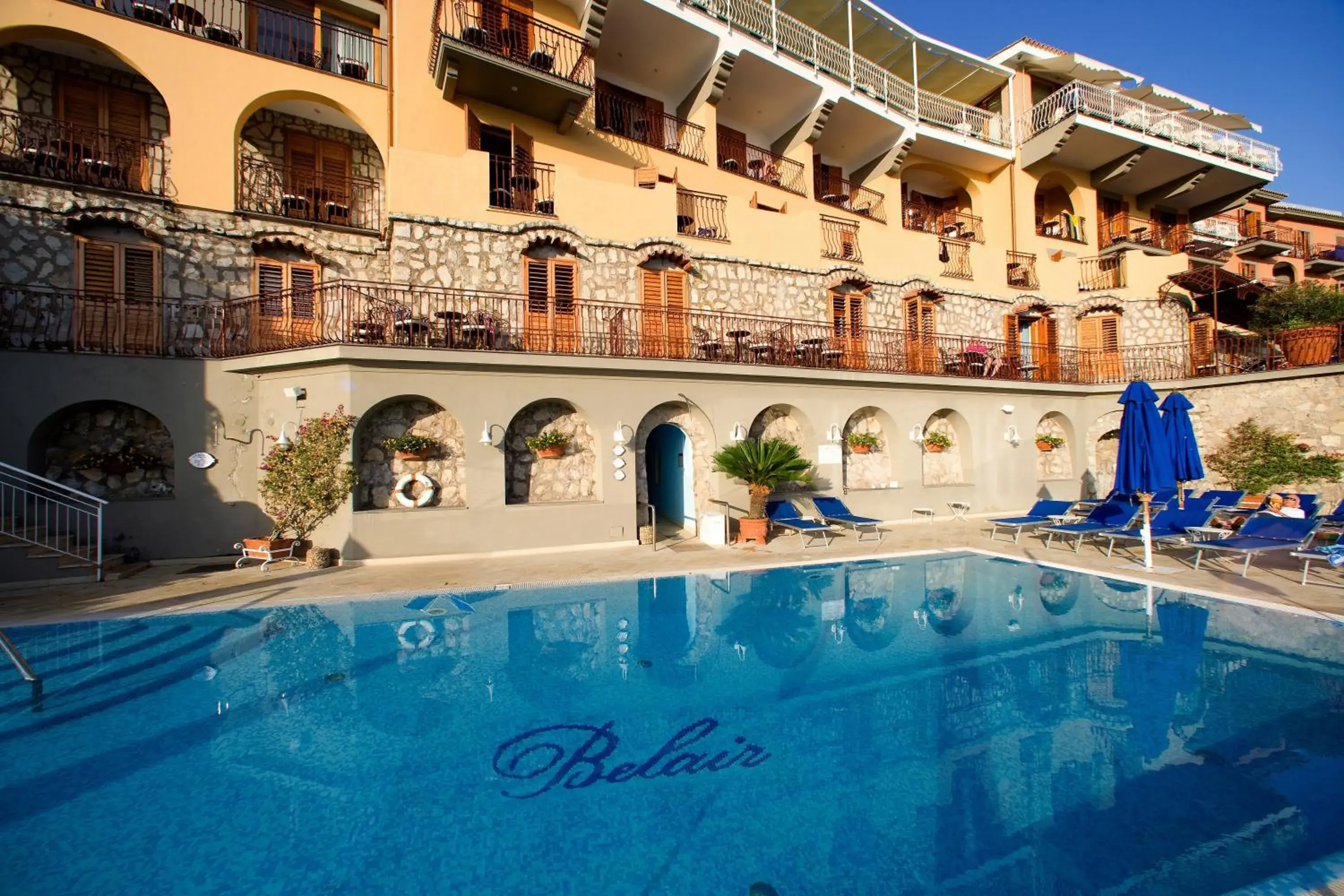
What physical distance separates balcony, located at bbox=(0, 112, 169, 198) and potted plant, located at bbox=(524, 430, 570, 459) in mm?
8662

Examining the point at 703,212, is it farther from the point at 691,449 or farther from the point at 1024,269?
the point at 1024,269

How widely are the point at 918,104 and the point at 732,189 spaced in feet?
27.9

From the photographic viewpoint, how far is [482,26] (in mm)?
11656

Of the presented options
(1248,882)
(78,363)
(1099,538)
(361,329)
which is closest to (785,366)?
(1099,538)

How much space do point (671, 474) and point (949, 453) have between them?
8.15 meters

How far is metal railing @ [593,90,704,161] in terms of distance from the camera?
48.3ft

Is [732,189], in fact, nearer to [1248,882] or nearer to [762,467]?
[762,467]

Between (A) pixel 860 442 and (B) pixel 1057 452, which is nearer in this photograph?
(A) pixel 860 442

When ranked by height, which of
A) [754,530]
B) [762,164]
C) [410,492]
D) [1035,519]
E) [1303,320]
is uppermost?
[762,164]

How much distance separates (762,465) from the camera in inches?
444

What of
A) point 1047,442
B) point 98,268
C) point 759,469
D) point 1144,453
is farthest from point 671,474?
point 98,268

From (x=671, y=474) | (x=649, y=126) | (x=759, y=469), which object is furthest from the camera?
(x=649, y=126)

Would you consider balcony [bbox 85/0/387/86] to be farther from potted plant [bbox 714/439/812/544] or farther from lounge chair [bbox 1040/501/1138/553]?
lounge chair [bbox 1040/501/1138/553]

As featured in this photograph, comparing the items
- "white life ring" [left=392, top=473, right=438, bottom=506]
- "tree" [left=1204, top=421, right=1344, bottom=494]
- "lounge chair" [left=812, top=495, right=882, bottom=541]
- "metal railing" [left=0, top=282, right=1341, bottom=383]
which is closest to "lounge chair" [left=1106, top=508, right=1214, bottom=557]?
"lounge chair" [left=812, top=495, right=882, bottom=541]
